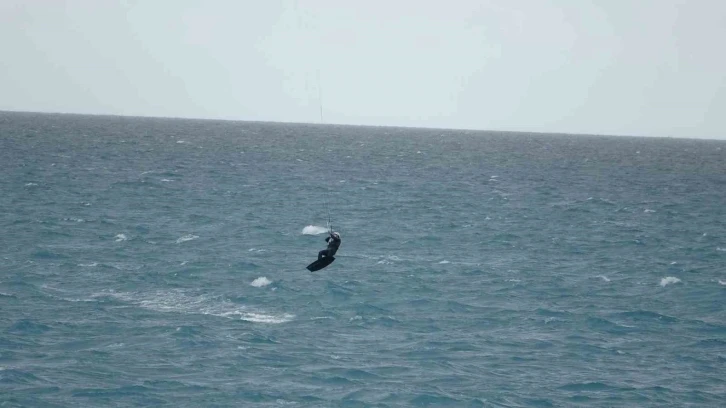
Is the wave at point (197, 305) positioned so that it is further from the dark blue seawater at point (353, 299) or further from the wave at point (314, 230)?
the wave at point (314, 230)

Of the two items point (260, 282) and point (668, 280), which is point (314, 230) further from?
point (668, 280)

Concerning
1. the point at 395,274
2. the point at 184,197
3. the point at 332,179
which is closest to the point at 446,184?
the point at 332,179

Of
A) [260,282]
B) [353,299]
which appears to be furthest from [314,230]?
[353,299]

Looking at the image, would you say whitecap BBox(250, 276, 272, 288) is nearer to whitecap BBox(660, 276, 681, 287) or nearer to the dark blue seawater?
the dark blue seawater

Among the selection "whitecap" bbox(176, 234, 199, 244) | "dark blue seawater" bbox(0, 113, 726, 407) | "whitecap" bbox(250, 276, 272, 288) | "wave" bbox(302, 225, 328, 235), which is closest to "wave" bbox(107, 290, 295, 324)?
"dark blue seawater" bbox(0, 113, 726, 407)

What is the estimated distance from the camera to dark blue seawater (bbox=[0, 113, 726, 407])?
2328 centimetres

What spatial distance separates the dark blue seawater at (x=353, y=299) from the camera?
2328 centimetres

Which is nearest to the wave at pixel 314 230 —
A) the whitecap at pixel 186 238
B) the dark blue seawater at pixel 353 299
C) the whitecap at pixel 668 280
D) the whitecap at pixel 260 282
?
the dark blue seawater at pixel 353 299

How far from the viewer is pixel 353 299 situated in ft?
108

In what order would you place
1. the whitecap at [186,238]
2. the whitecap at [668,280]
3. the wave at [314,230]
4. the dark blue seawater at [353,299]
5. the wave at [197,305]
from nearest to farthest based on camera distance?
the dark blue seawater at [353,299] < the wave at [197,305] < the whitecap at [668,280] < the whitecap at [186,238] < the wave at [314,230]

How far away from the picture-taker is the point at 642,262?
137 feet

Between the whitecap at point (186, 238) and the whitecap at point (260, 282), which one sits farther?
the whitecap at point (186, 238)

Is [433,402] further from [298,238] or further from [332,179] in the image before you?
[332,179]

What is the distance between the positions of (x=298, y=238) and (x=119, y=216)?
40.7ft
